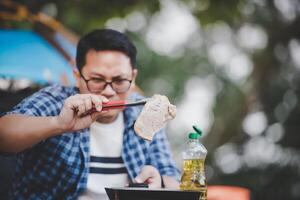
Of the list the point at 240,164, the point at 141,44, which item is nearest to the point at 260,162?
the point at 240,164

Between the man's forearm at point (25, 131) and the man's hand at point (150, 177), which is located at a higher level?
the man's forearm at point (25, 131)

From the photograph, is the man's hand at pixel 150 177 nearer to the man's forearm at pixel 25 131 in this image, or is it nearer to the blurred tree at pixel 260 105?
the man's forearm at pixel 25 131

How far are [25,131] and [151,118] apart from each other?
51cm

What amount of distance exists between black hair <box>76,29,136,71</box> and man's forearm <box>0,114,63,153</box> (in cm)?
64

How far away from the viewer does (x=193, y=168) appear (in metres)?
2.21

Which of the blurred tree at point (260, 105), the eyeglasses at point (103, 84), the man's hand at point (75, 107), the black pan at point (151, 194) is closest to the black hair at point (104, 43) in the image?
the eyeglasses at point (103, 84)

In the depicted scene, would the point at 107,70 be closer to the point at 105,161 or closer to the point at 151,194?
the point at 105,161

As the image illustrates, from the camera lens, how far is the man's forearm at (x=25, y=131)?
6.75ft

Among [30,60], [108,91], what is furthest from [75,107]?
[30,60]

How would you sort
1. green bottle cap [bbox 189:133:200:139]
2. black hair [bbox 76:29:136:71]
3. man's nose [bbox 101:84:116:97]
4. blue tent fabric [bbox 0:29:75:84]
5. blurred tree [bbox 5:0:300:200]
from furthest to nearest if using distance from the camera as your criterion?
blurred tree [bbox 5:0:300:200]
blue tent fabric [bbox 0:29:75:84]
black hair [bbox 76:29:136:71]
man's nose [bbox 101:84:116:97]
green bottle cap [bbox 189:133:200:139]

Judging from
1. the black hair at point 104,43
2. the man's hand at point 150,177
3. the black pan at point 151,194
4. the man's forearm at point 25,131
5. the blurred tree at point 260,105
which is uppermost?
the blurred tree at point 260,105

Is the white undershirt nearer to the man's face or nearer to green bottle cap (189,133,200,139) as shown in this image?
the man's face

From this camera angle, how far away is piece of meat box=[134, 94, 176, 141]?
1987mm

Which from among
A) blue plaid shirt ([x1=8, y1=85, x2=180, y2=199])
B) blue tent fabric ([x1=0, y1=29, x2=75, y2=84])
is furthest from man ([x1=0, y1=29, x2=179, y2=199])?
blue tent fabric ([x1=0, y1=29, x2=75, y2=84])
